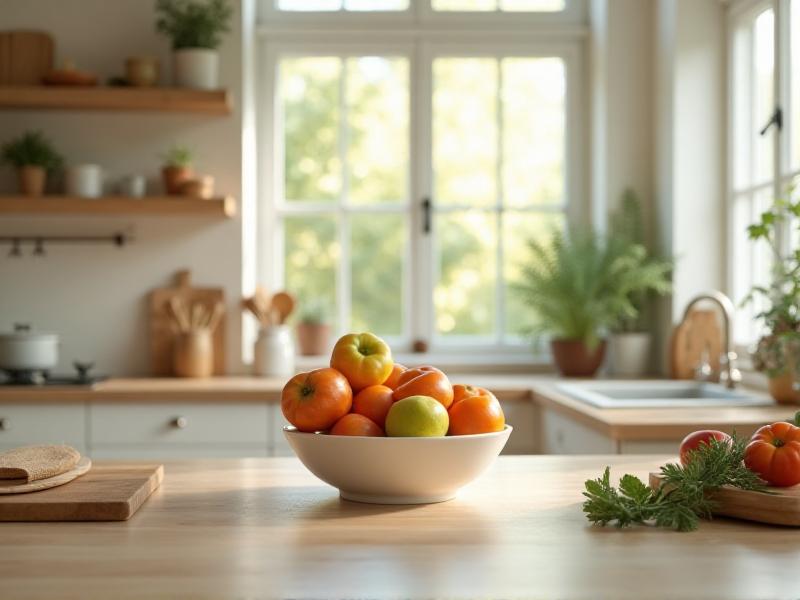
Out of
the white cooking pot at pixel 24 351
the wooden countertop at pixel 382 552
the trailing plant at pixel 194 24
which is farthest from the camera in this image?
the trailing plant at pixel 194 24

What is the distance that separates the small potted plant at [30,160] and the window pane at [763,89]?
9.02ft

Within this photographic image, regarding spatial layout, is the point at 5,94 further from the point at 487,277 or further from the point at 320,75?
the point at 487,277

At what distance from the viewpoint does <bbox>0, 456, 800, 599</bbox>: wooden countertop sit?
3.66 feet

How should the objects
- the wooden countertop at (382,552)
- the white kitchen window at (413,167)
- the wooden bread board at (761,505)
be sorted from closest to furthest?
the wooden countertop at (382,552) → the wooden bread board at (761,505) → the white kitchen window at (413,167)

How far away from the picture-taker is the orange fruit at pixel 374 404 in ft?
4.97

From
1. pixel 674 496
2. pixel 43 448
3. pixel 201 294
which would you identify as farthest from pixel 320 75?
pixel 674 496

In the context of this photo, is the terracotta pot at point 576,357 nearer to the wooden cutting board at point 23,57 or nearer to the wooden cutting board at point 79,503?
the wooden cutting board at point 23,57

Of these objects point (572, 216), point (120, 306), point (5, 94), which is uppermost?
point (5, 94)

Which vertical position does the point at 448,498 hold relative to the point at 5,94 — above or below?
below

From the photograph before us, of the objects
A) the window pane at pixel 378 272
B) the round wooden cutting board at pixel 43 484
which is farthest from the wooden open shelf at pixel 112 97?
the round wooden cutting board at pixel 43 484

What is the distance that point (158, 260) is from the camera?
4277mm

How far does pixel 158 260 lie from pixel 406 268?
3.58ft

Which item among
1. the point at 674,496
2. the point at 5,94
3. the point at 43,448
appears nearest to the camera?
the point at 674,496

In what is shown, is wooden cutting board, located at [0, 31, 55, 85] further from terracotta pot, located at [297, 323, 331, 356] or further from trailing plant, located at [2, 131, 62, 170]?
terracotta pot, located at [297, 323, 331, 356]
